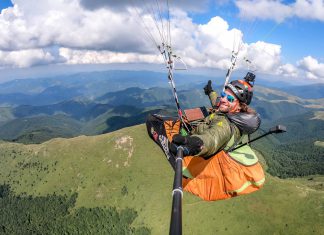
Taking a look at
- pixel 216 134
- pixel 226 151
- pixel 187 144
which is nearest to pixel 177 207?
pixel 187 144

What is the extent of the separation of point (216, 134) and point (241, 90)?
4220 millimetres

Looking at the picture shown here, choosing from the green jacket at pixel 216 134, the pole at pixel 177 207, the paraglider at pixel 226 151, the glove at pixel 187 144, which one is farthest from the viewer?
the paraglider at pixel 226 151

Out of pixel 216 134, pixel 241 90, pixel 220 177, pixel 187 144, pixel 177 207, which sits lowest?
pixel 220 177

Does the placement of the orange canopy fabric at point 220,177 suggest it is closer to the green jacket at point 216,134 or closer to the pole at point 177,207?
the green jacket at point 216,134

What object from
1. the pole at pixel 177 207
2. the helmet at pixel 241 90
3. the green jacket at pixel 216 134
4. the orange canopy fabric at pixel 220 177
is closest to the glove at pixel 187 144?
the green jacket at pixel 216 134

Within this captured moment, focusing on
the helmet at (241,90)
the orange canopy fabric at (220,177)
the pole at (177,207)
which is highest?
the helmet at (241,90)

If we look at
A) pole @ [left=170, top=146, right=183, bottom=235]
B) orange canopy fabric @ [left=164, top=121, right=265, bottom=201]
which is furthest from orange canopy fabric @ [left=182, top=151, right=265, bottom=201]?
pole @ [left=170, top=146, right=183, bottom=235]

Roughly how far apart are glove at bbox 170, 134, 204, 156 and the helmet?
549 cm

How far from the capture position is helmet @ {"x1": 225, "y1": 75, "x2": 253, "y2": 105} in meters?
12.6

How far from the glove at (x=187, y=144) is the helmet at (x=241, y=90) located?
5488mm

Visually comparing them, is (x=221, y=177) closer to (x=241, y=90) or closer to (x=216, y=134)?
(x=216, y=134)

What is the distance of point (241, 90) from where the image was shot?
12664 millimetres

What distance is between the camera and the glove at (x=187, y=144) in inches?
295

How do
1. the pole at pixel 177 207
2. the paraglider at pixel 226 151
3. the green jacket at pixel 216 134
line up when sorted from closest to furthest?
the pole at pixel 177 207
the green jacket at pixel 216 134
the paraglider at pixel 226 151
